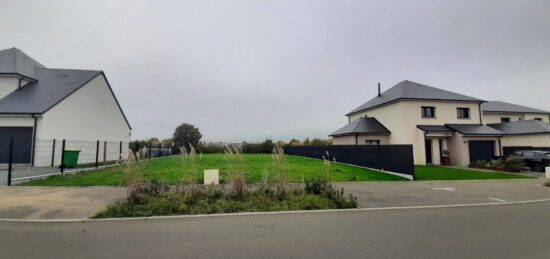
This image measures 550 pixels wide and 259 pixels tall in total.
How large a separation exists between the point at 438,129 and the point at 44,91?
3081 cm

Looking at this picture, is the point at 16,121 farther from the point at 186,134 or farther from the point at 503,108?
the point at 503,108

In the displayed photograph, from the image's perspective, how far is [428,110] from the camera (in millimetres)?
24016

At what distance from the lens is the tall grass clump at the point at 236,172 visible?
7223 millimetres

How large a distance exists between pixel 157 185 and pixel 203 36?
10364 millimetres

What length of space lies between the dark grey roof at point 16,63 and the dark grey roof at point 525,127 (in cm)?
4243

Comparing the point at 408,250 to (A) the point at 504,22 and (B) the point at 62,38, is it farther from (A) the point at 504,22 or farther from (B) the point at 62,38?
(B) the point at 62,38

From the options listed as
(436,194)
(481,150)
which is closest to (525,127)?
(481,150)

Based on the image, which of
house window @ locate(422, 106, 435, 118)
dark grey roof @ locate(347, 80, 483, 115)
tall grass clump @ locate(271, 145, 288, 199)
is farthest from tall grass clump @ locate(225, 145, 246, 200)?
house window @ locate(422, 106, 435, 118)

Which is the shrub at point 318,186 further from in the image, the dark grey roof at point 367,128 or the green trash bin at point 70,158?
the dark grey roof at point 367,128

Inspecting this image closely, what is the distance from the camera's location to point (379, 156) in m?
15.6

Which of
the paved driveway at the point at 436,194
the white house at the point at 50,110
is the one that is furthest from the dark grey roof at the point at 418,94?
the white house at the point at 50,110

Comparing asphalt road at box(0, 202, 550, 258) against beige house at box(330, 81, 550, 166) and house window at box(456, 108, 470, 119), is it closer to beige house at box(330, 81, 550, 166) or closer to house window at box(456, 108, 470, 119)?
beige house at box(330, 81, 550, 166)

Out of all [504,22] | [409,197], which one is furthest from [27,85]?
[504,22]

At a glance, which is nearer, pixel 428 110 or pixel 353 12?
pixel 353 12
